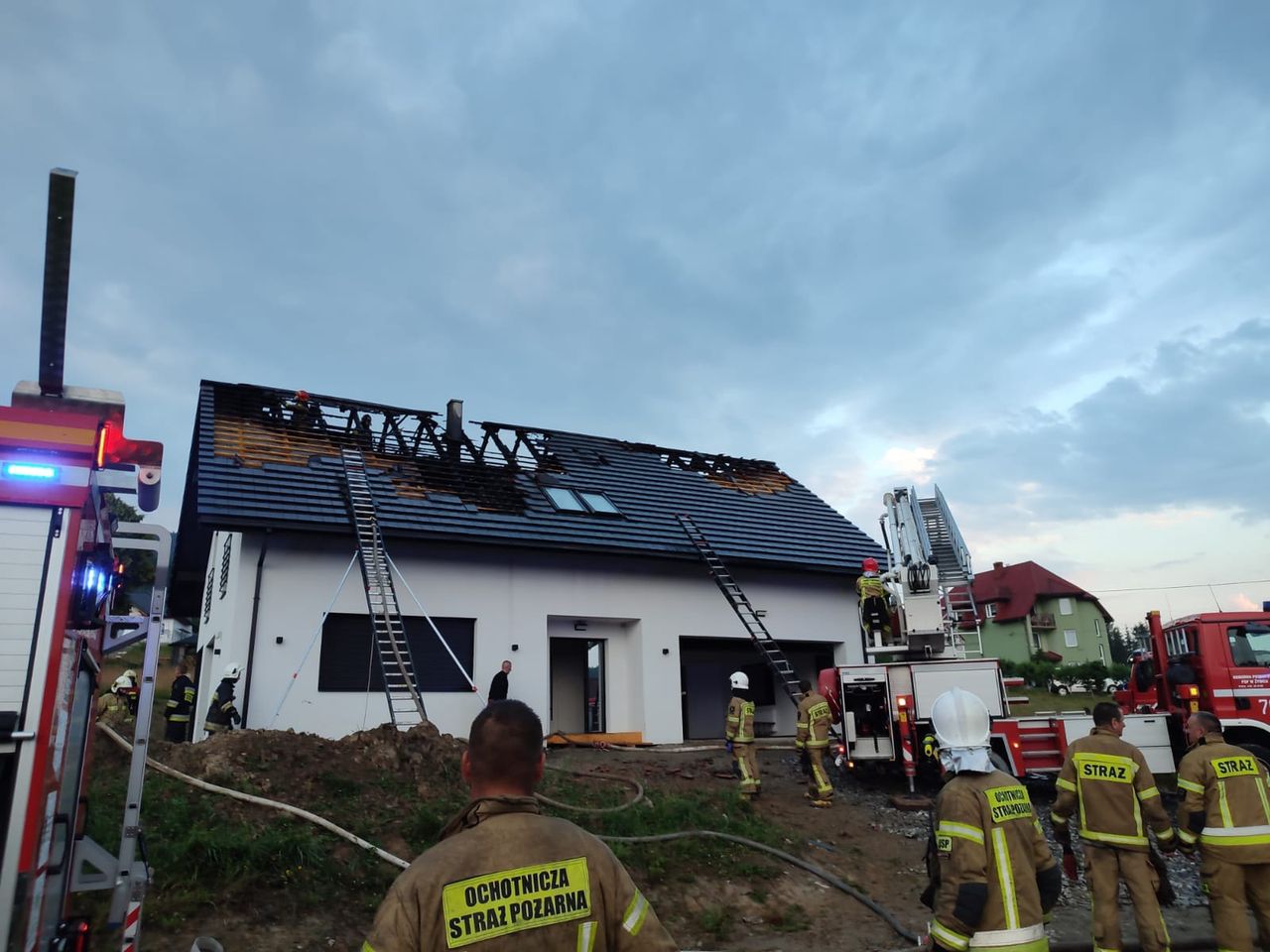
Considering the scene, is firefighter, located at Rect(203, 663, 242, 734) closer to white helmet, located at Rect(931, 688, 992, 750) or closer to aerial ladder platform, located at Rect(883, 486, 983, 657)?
aerial ladder platform, located at Rect(883, 486, 983, 657)

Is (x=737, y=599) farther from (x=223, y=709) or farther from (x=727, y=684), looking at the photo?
(x=223, y=709)

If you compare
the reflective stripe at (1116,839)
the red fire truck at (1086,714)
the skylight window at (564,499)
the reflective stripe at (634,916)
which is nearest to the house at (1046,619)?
the skylight window at (564,499)

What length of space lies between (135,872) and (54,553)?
1778mm

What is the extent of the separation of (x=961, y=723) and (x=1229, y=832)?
3366mm

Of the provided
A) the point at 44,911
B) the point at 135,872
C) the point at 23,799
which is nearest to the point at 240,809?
the point at 135,872

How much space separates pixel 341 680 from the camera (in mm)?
13852

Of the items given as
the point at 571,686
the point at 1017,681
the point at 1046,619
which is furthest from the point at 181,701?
the point at 1046,619

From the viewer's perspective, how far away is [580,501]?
59.1 ft

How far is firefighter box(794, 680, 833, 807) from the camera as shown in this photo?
37.1ft

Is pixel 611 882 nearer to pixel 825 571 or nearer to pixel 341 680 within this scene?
pixel 341 680

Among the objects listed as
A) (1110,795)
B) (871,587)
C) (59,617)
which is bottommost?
(1110,795)

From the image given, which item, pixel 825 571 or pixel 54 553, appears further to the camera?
pixel 825 571

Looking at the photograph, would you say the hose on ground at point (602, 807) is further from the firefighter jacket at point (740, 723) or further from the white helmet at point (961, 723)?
the white helmet at point (961, 723)

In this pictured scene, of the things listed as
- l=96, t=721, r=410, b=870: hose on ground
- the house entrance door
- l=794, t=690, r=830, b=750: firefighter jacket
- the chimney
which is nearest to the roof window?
the chimney
